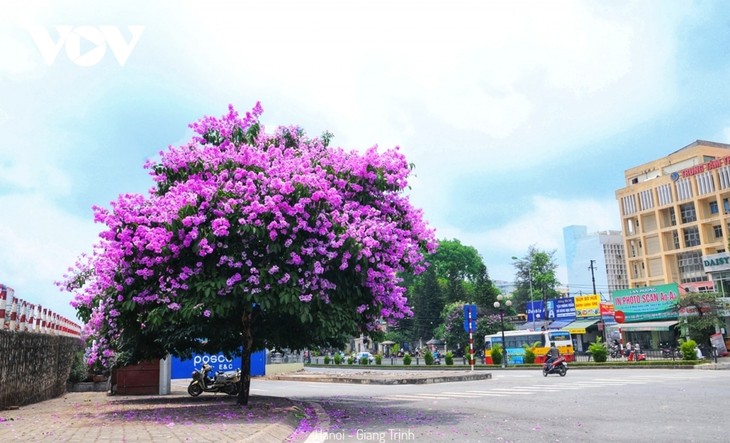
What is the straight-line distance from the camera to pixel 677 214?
226 feet

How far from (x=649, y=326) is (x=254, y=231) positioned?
158ft

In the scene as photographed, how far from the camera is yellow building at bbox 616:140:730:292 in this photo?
6462 cm

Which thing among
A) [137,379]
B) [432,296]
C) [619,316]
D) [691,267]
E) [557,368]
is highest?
[691,267]

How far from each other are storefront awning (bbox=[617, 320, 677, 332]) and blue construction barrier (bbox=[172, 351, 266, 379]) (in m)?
33.1

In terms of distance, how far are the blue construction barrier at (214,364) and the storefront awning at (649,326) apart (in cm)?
3308

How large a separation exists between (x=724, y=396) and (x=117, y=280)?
13.7 metres

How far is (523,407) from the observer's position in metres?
12.8

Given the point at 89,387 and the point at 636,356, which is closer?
the point at 89,387

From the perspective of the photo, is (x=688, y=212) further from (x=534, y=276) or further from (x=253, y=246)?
(x=253, y=246)

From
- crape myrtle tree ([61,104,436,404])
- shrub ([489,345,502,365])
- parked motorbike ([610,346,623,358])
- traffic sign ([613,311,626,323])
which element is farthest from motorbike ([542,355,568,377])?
traffic sign ([613,311,626,323])

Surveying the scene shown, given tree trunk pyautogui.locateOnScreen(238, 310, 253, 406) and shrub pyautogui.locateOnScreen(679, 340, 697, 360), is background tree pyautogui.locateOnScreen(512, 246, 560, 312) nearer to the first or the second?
shrub pyautogui.locateOnScreen(679, 340, 697, 360)

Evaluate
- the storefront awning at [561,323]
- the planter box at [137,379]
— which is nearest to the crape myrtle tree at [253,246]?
the planter box at [137,379]

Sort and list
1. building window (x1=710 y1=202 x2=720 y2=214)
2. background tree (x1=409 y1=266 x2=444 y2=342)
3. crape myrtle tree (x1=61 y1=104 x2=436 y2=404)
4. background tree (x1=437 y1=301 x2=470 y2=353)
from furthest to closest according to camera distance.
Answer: background tree (x1=409 y1=266 x2=444 y2=342)
background tree (x1=437 y1=301 x2=470 y2=353)
building window (x1=710 y1=202 x2=720 y2=214)
crape myrtle tree (x1=61 y1=104 x2=436 y2=404)

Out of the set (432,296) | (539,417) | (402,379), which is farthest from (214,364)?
(432,296)
